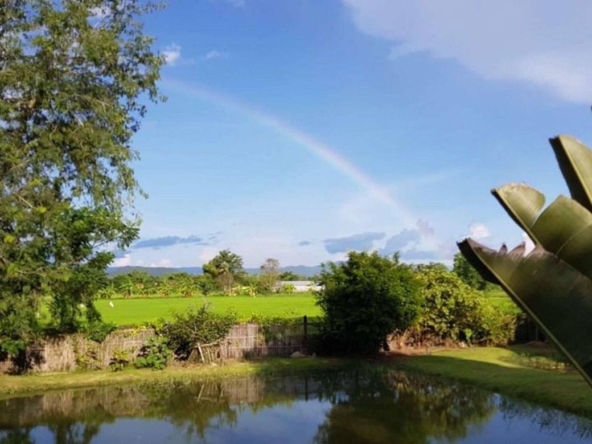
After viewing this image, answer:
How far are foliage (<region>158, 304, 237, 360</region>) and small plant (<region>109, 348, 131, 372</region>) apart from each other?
1.06 metres

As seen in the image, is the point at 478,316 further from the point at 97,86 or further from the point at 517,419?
the point at 97,86

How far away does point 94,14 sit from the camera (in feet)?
48.9

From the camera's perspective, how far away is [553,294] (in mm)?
2998

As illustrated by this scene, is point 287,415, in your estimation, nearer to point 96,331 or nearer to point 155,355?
point 155,355

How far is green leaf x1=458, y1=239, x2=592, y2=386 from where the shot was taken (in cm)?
297

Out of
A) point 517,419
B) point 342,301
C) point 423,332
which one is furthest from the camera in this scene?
point 423,332

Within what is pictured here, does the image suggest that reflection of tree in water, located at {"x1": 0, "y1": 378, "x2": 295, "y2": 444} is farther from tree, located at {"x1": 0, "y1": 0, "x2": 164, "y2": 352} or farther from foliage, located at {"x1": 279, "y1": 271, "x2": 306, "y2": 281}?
foliage, located at {"x1": 279, "y1": 271, "x2": 306, "y2": 281}

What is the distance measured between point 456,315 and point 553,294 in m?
15.9

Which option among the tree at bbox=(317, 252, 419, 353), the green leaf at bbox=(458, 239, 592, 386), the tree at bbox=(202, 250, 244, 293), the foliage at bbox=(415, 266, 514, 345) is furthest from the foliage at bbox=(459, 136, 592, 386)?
the tree at bbox=(202, 250, 244, 293)

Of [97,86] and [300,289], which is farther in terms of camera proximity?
[300,289]

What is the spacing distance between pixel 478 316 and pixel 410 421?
26.7ft

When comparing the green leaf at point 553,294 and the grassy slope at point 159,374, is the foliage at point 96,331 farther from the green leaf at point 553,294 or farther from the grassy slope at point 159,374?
the green leaf at point 553,294

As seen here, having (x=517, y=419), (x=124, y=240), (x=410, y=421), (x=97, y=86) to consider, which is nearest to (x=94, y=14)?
(x=97, y=86)

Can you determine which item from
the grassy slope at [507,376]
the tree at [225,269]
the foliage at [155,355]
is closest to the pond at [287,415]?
the grassy slope at [507,376]
